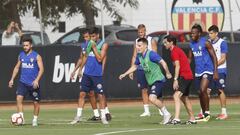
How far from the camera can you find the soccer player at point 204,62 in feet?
62.5

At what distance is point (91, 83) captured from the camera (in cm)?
1952

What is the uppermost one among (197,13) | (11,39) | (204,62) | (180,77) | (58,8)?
(58,8)

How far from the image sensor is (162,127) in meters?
17.5

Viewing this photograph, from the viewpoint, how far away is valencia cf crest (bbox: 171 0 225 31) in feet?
102

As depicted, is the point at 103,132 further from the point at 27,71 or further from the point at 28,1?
the point at 28,1

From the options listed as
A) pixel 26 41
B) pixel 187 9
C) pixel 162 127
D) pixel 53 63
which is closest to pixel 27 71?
pixel 26 41

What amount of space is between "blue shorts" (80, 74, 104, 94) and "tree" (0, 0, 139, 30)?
45.3ft

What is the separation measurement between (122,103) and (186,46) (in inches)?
99.2

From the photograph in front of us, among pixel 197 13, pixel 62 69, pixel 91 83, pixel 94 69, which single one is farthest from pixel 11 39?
pixel 94 69

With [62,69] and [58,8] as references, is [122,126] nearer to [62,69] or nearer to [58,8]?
[62,69]

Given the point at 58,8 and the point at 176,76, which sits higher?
the point at 58,8

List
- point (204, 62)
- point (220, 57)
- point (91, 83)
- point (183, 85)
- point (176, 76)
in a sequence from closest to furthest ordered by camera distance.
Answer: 1. point (176, 76)
2. point (183, 85)
3. point (204, 62)
4. point (91, 83)
5. point (220, 57)

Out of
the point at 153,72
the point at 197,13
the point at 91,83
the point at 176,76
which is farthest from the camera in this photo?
the point at 197,13

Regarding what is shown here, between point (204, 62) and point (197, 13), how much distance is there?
12.4m
